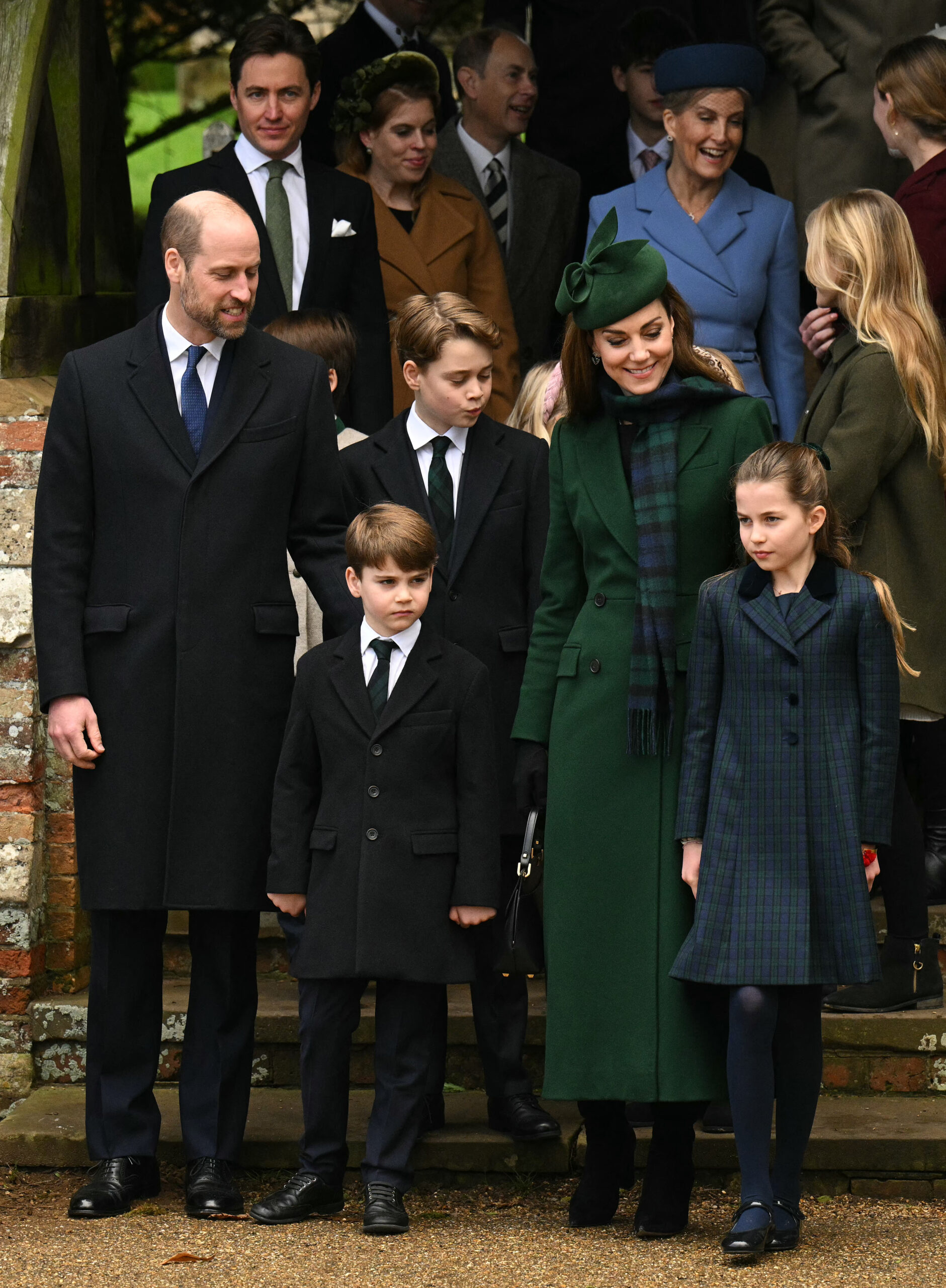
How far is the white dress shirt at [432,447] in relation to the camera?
474cm

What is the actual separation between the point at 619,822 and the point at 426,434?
1130 millimetres

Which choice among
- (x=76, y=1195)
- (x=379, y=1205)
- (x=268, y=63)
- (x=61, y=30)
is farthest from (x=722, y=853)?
(x=61, y=30)

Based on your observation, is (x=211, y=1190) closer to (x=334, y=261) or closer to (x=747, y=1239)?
(x=747, y=1239)

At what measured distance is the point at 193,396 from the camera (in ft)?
14.5

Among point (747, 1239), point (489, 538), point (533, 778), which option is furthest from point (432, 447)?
point (747, 1239)

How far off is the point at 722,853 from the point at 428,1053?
80 cm

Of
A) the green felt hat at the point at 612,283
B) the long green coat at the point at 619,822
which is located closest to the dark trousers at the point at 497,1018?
the long green coat at the point at 619,822

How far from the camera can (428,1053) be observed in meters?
4.30

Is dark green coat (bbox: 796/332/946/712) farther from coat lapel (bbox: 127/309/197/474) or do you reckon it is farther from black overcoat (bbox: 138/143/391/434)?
coat lapel (bbox: 127/309/197/474)

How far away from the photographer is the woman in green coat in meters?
4.05

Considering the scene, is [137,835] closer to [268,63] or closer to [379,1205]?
[379,1205]

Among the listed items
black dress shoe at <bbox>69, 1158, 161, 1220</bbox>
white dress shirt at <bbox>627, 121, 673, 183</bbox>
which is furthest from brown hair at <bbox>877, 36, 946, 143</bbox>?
black dress shoe at <bbox>69, 1158, 161, 1220</bbox>

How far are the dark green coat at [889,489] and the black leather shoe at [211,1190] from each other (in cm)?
198

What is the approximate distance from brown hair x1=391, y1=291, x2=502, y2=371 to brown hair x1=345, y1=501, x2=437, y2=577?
53cm
